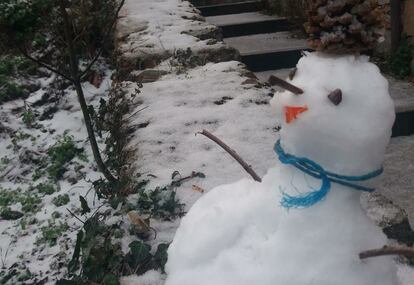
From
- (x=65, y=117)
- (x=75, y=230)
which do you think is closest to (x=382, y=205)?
(x=75, y=230)

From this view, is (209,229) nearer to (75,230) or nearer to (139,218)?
(139,218)

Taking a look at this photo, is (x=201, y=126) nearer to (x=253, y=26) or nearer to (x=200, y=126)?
(x=200, y=126)

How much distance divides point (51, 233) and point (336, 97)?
2.13 m

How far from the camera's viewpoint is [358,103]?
906 mm

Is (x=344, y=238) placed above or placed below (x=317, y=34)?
below

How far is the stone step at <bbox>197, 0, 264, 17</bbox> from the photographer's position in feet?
19.0

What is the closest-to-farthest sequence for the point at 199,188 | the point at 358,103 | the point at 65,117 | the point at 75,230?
the point at 358,103 < the point at 199,188 < the point at 75,230 < the point at 65,117

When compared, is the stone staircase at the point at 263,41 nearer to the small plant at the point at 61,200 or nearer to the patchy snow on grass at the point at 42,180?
the patchy snow on grass at the point at 42,180

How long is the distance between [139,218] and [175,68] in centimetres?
155

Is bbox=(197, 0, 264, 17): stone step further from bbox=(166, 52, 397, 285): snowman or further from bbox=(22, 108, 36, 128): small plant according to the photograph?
bbox=(166, 52, 397, 285): snowman

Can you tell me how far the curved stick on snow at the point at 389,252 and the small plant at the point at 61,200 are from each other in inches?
91.5

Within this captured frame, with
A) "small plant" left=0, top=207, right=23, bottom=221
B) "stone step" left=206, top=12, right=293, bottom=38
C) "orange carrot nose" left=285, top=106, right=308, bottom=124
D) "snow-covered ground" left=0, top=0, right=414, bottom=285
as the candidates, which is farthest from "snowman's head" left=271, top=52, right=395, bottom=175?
"stone step" left=206, top=12, right=293, bottom=38

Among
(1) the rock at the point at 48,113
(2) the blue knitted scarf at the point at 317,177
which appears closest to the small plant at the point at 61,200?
(1) the rock at the point at 48,113

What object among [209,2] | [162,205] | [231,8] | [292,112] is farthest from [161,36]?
[292,112]
